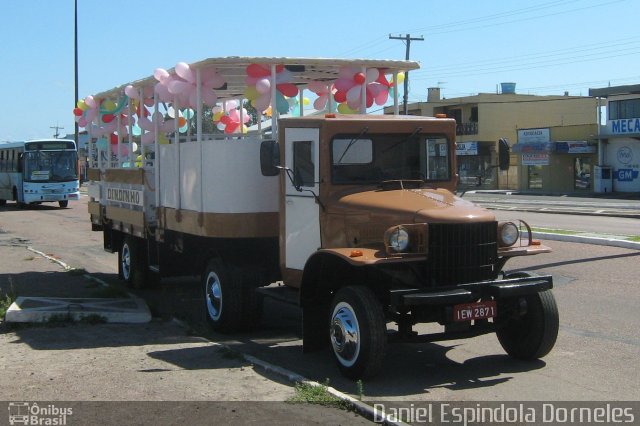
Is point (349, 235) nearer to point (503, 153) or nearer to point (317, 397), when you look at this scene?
point (317, 397)

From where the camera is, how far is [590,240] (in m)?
16.3

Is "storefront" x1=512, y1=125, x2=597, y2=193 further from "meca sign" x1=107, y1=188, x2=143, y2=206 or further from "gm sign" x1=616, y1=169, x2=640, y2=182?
"meca sign" x1=107, y1=188, x2=143, y2=206

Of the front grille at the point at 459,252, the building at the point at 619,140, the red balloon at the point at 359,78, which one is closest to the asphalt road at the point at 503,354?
the front grille at the point at 459,252

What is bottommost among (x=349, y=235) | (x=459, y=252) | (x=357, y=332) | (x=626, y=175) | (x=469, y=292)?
(x=357, y=332)

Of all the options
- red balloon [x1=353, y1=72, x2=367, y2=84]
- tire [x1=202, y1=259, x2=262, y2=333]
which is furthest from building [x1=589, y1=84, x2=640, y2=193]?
tire [x1=202, y1=259, x2=262, y2=333]

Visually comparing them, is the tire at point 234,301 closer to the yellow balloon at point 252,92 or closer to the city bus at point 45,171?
the yellow balloon at point 252,92

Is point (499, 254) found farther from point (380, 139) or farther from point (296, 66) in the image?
point (296, 66)

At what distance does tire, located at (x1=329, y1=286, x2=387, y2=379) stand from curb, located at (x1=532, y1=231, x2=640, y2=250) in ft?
33.4

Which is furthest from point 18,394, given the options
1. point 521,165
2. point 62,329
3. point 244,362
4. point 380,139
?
point 521,165

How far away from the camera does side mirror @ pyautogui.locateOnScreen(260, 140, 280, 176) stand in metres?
7.88

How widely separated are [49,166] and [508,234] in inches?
1325

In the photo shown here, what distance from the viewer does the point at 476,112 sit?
6644cm

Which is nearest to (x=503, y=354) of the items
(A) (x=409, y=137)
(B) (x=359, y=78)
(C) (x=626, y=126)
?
(A) (x=409, y=137)

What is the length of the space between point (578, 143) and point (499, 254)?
48.0 metres
